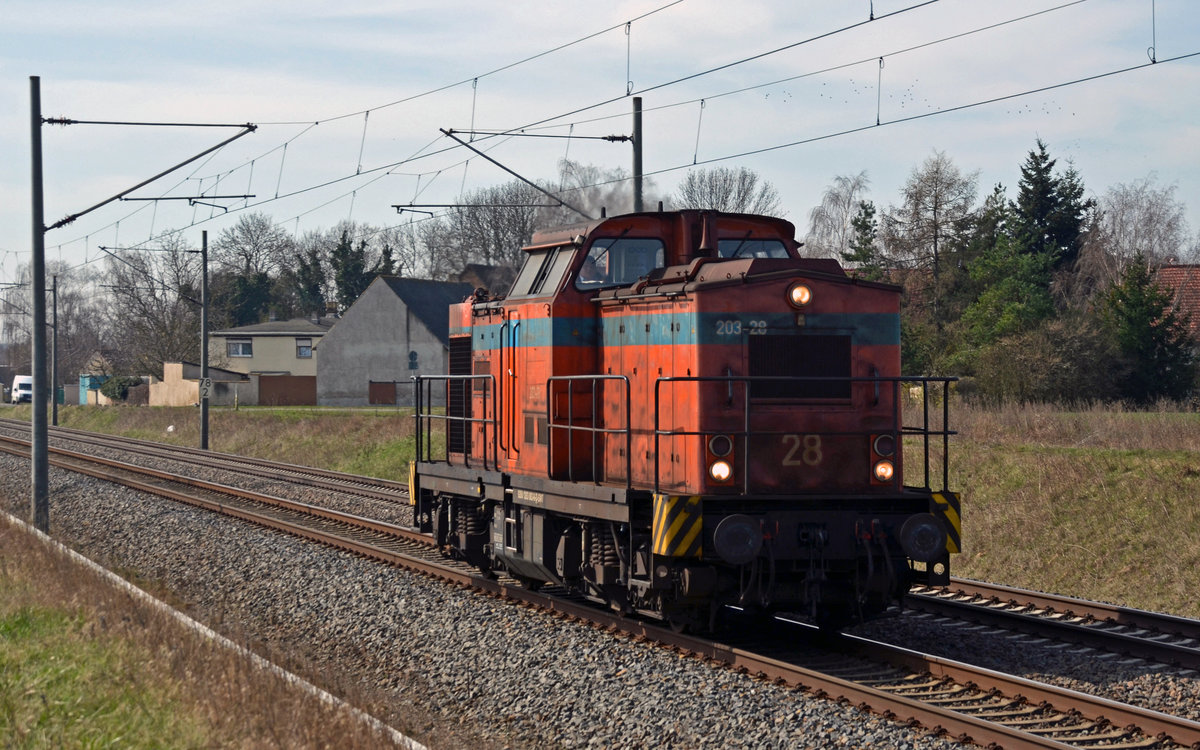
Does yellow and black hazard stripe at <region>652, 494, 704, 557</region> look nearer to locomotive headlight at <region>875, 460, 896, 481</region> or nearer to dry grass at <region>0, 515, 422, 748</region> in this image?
locomotive headlight at <region>875, 460, 896, 481</region>

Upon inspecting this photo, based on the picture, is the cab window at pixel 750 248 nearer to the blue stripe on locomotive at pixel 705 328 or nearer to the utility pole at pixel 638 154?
the blue stripe on locomotive at pixel 705 328

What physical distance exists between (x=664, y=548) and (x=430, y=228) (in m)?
74.9

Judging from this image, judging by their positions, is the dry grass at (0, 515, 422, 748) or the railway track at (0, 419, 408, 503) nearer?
the dry grass at (0, 515, 422, 748)

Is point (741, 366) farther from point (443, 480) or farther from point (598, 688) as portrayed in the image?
point (443, 480)

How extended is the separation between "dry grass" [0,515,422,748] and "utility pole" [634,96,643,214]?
27.4ft

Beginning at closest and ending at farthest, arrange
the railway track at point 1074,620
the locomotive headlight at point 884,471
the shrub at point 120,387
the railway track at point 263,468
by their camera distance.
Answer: the railway track at point 1074,620 < the locomotive headlight at point 884,471 < the railway track at point 263,468 < the shrub at point 120,387

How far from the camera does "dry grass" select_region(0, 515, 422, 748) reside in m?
6.12

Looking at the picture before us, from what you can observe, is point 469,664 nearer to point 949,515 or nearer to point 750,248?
point 949,515

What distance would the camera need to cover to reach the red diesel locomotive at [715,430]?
8.21 m

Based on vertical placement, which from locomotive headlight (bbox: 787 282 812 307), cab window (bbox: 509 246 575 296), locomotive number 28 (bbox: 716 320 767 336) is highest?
cab window (bbox: 509 246 575 296)

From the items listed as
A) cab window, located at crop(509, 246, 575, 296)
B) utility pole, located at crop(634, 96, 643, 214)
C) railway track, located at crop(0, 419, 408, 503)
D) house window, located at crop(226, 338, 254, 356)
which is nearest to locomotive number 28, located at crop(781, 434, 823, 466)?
cab window, located at crop(509, 246, 575, 296)

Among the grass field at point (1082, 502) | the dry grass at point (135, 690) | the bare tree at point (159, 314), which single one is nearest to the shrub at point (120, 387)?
the bare tree at point (159, 314)

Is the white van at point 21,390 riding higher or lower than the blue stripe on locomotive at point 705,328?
lower

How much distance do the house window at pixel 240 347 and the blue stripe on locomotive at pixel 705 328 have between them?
6300 cm
